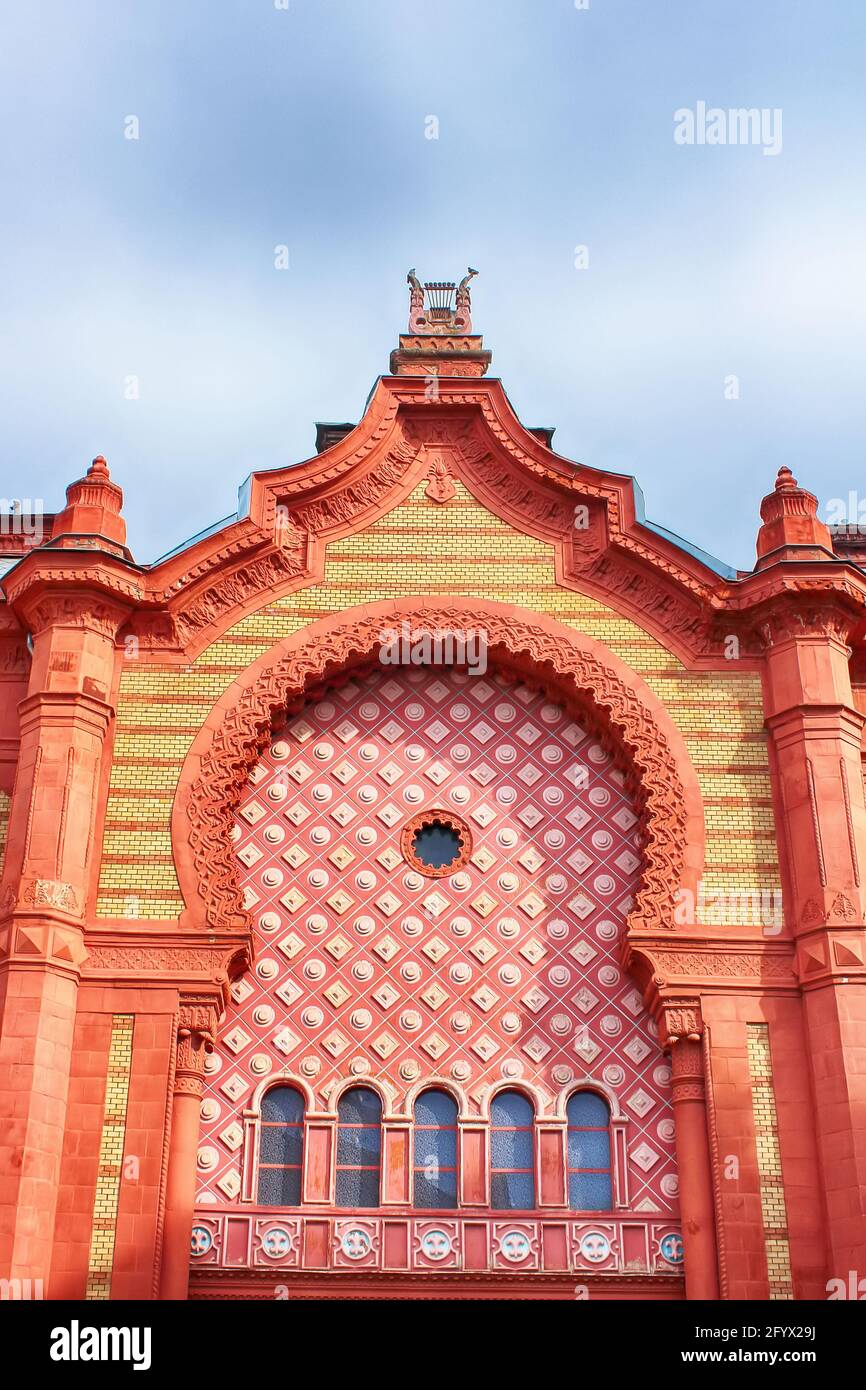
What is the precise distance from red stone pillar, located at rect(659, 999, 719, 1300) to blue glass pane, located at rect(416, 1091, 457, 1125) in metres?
1.87

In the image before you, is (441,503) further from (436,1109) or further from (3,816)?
(436,1109)

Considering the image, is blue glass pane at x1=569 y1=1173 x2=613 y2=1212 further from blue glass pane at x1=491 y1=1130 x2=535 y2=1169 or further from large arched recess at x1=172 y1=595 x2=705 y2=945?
large arched recess at x1=172 y1=595 x2=705 y2=945

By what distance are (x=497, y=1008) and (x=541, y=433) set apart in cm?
806

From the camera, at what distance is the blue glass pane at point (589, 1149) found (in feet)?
47.1

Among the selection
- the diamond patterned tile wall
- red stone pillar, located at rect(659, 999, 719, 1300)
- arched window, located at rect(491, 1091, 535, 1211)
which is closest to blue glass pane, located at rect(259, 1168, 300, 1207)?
the diamond patterned tile wall

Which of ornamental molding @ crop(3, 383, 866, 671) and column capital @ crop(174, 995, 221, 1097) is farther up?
ornamental molding @ crop(3, 383, 866, 671)

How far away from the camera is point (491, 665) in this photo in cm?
1659

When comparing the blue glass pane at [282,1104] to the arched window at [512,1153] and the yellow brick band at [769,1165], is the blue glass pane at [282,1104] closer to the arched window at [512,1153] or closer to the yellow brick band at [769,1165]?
the arched window at [512,1153]

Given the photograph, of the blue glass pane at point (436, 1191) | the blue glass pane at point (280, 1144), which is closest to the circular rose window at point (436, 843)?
the blue glass pane at point (280, 1144)

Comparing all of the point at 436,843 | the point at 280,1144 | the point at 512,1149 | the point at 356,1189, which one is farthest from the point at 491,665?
the point at 356,1189

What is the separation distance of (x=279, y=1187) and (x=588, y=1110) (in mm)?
2658

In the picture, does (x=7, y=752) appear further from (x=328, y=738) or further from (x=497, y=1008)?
(x=497, y=1008)

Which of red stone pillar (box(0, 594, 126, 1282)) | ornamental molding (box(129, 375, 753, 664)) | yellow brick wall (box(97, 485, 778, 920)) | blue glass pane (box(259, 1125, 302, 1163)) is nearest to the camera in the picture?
red stone pillar (box(0, 594, 126, 1282))

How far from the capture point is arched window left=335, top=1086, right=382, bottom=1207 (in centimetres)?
1416
